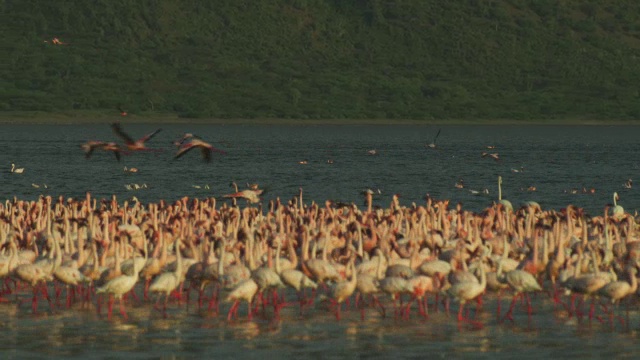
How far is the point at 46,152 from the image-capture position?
16150 cm

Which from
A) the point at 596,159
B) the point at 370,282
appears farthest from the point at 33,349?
the point at 596,159

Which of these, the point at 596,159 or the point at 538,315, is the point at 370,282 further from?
the point at 596,159

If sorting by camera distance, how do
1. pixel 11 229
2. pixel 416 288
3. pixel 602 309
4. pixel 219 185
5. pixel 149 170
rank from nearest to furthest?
1. pixel 416 288
2. pixel 602 309
3. pixel 11 229
4. pixel 219 185
5. pixel 149 170

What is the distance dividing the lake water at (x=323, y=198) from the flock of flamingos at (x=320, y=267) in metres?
0.59

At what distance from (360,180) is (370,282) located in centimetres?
7771

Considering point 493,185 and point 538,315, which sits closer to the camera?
point 538,315

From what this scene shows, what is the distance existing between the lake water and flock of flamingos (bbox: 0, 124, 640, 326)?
591 mm

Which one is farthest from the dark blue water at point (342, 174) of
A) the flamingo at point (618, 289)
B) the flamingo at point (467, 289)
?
the flamingo at point (467, 289)

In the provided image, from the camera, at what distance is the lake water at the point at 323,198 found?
91.6ft

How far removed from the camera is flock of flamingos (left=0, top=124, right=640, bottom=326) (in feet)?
99.3

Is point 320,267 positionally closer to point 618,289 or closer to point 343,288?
point 343,288

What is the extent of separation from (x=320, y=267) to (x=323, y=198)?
172 feet

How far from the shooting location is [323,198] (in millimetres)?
83875

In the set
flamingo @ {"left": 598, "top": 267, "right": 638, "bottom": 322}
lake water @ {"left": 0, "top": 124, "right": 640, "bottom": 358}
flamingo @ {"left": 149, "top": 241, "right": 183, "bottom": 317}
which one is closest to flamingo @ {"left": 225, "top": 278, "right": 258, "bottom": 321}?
lake water @ {"left": 0, "top": 124, "right": 640, "bottom": 358}
